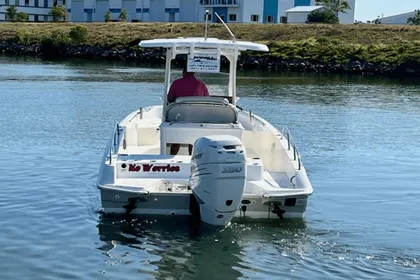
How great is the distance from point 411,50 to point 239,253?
53295 millimetres

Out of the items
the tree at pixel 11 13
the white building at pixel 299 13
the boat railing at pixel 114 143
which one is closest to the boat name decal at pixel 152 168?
the boat railing at pixel 114 143

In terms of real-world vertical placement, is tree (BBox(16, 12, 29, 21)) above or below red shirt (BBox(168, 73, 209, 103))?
above

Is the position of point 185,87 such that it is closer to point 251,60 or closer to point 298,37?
point 251,60

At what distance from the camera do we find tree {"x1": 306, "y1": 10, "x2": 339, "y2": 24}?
8419 centimetres

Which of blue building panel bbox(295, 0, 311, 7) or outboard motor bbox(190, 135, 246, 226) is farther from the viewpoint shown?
blue building panel bbox(295, 0, 311, 7)

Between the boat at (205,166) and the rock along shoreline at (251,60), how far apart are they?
43953 mm

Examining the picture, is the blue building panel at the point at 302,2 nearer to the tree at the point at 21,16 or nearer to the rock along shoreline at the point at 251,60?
the rock along shoreline at the point at 251,60

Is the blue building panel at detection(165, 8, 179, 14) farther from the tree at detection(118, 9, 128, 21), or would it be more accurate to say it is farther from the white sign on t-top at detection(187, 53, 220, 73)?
the white sign on t-top at detection(187, 53, 220, 73)

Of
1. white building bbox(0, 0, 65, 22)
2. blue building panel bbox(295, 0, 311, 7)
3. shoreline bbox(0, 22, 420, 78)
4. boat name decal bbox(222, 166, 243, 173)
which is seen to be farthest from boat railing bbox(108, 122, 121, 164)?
white building bbox(0, 0, 65, 22)

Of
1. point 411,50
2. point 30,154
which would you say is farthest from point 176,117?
point 411,50

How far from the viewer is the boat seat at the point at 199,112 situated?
1177cm


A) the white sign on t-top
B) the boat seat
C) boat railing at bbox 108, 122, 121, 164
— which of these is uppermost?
the white sign on t-top

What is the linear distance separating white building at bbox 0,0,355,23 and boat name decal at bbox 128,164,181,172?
80.6 meters

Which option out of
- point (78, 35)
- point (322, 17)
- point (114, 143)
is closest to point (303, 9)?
point (322, 17)
